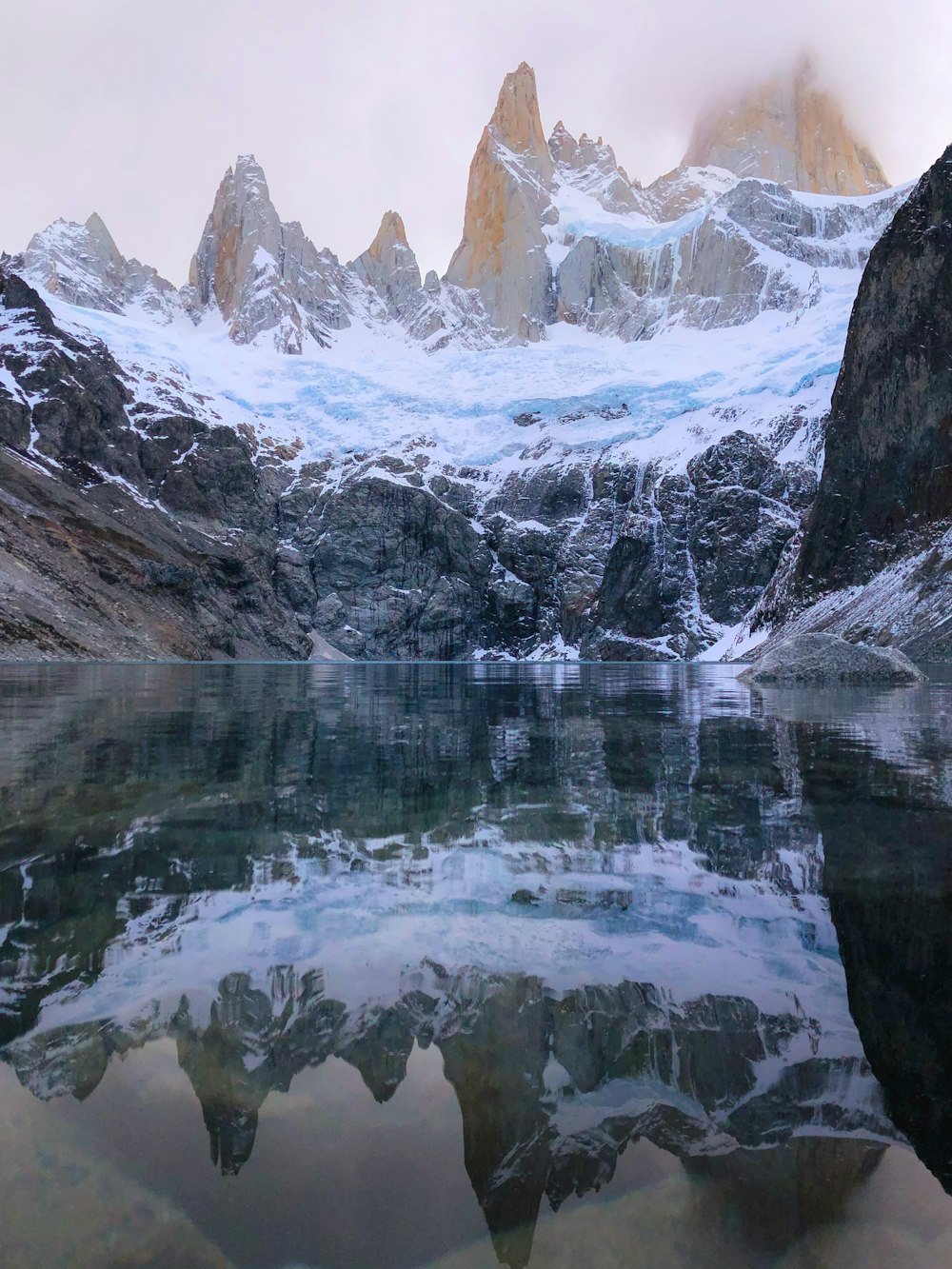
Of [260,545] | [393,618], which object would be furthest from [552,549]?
[260,545]

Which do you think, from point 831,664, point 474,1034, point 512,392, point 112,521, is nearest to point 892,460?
point 831,664

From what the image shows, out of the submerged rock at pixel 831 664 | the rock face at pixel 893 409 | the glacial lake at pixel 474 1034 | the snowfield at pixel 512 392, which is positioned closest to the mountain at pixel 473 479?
the snowfield at pixel 512 392

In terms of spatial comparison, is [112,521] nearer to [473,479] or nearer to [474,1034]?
[473,479]

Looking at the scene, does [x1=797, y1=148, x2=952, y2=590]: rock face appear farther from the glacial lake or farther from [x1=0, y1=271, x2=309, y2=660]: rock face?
the glacial lake

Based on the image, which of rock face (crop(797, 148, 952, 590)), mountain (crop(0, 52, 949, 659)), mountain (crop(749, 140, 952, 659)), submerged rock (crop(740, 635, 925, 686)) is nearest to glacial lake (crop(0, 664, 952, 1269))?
submerged rock (crop(740, 635, 925, 686))

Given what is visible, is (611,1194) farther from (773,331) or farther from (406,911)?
(773,331)

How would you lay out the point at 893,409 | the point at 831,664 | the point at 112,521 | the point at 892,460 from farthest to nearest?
the point at 112,521 < the point at 893,409 < the point at 892,460 < the point at 831,664
